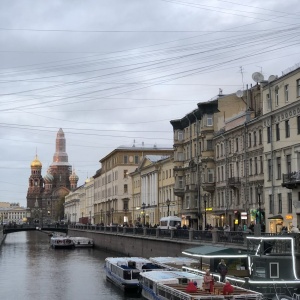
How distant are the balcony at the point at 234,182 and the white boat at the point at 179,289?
955 inches

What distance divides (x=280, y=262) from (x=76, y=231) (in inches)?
4046

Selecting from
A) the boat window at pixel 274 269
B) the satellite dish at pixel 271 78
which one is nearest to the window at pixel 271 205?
the satellite dish at pixel 271 78

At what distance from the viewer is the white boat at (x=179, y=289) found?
1124 inches

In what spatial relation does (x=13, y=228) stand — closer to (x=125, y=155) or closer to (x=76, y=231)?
(x=76, y=231)

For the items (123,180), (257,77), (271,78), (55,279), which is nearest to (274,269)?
(55,279)

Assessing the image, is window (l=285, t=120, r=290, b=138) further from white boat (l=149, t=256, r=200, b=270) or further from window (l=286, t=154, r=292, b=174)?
white boat (l=149, t=256, r=200, b=270)

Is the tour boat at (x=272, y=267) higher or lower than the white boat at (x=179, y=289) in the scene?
higher

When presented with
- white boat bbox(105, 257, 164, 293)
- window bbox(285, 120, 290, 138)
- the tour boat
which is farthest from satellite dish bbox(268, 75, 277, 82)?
the tour boat

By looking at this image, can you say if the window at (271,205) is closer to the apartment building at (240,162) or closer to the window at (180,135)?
the apartment building at (240,162)

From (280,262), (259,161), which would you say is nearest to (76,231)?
(259,161)

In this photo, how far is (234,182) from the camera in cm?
6391

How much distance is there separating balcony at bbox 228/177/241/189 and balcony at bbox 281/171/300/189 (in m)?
13.1

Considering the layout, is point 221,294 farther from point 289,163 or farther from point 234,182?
point 234,182

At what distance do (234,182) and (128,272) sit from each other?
2099cm
